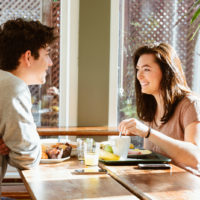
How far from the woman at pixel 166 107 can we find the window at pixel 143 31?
1165 millimetres

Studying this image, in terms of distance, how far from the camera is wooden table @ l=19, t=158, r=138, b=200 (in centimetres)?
125

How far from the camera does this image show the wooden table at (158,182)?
1.28 m

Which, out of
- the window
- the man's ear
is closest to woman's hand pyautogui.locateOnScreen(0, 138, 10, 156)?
the man's ear

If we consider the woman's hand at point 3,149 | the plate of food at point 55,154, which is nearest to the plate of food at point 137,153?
the plate of food at point 55,154

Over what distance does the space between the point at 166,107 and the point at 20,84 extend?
105 centimetres

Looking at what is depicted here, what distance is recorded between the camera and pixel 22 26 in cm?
180

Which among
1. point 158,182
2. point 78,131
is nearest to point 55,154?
point 158,182

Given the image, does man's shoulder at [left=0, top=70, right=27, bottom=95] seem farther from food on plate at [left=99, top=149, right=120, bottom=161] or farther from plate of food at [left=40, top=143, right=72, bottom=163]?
food on plate at [left=99, top=149, right=120, bottom=161]

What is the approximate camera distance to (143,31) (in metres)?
3.75

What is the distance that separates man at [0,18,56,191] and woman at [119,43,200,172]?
57cm

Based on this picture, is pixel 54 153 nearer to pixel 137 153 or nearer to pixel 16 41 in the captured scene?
pixel 137 153

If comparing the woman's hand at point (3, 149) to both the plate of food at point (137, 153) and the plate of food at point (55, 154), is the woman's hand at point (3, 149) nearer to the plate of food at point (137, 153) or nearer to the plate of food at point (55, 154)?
the plate of food at point (55, 154)

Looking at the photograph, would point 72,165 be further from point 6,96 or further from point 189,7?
point 189,7

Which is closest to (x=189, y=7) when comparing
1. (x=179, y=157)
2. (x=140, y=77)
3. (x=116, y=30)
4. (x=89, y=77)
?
(x=116, y=30)
